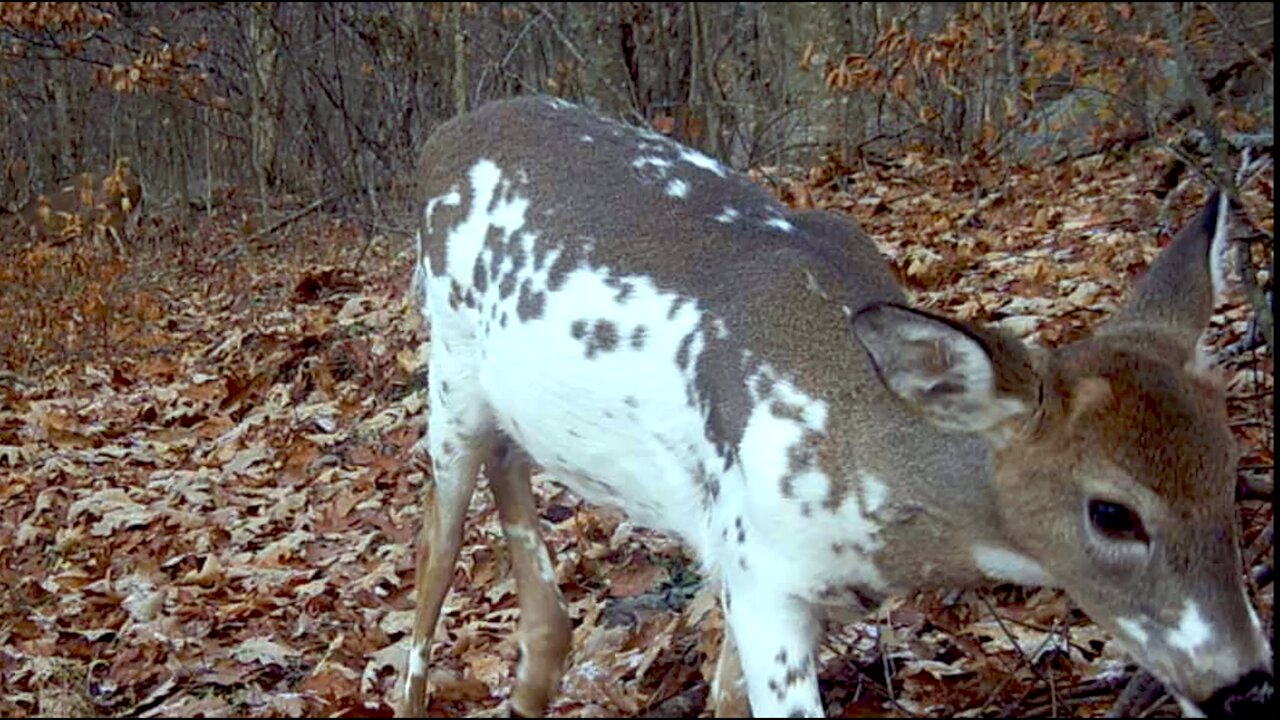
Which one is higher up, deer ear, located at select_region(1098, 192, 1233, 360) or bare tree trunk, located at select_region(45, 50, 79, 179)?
deer ear, located at select_region(1098, 192, 1233, 360)

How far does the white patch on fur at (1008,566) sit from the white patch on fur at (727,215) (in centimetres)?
129

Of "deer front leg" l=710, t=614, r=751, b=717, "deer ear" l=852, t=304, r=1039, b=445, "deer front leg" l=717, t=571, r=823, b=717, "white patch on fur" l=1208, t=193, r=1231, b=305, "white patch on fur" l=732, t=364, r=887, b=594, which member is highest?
"white patch on fur" l=1208, t=193, r=1231, b=305

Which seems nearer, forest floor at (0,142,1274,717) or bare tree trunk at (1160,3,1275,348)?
bare tree trunk at (1160,3,1275,348)

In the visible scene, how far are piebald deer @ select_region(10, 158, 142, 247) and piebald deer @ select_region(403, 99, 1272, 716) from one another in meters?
4.56

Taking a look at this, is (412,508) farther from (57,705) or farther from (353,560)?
(57,705)

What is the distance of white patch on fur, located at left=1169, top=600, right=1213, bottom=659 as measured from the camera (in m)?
2.99

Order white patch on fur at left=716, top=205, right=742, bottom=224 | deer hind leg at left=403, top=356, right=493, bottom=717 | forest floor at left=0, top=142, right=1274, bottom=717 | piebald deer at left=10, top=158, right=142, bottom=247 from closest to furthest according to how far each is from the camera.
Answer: white patch on fur at left=716, top=205, right=742, bottom=224 → forest floor at left=0, top=142, right=1274, bottom=717 → deer hind leg at left=403, top=356, right=493, bottom=717 → piebald deer at left=10, top=158, right=142, bottom=247

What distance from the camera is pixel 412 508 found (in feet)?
24.5

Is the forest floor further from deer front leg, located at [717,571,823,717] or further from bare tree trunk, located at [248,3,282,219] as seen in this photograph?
bare tree trunk, located at [248,3,282,219]

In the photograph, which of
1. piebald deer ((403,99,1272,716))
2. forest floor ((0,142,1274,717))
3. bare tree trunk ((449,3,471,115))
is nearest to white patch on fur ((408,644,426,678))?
piebald deer ((403,99,1272,716))

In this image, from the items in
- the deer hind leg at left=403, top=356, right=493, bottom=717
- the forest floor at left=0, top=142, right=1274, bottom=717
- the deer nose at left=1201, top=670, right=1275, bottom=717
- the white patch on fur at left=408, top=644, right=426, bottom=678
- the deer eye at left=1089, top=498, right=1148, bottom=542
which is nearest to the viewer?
the deer nose at left=1201, top=670, right=1275, bottom=717

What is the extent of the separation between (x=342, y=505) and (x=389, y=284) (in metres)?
4.73

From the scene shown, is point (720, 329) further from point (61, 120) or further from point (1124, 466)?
point (61, 120)

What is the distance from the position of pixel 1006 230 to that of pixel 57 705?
20.8 feet
